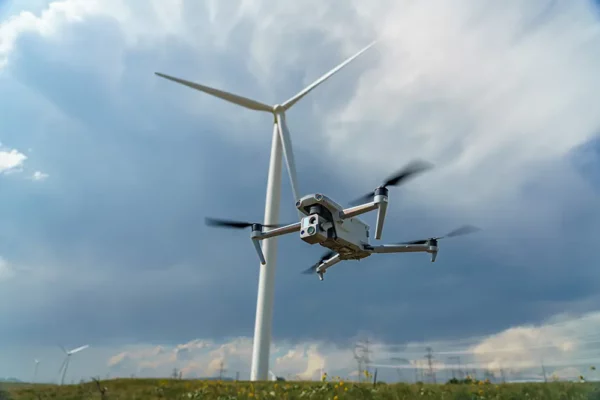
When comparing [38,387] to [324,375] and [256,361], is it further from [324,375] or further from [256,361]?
[256,361]

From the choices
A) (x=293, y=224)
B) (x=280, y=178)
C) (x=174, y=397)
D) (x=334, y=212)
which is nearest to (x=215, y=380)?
(x=174, y=397)

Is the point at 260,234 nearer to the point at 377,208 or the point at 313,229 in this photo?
the point at 313,229

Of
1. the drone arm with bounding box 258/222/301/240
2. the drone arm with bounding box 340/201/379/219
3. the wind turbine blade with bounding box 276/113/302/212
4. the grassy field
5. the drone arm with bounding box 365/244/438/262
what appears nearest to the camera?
the drone arm with bounding box 340/201/379/219

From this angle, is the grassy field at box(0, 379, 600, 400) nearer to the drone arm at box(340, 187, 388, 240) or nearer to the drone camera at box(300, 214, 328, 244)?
the drone camera at box(300, 214, 328, 244)

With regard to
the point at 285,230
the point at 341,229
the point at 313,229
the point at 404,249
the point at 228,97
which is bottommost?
the point at 313,229

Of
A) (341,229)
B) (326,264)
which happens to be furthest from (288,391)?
(341,229)

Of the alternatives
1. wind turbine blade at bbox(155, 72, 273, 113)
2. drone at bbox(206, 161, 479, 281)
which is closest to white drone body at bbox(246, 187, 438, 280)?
drone at bbox(206, 161, 479, 281)
